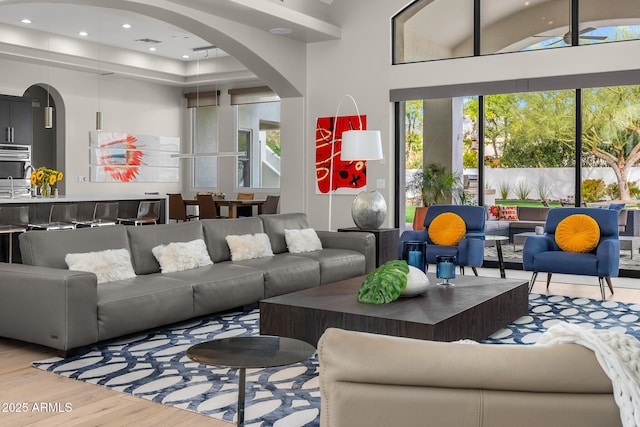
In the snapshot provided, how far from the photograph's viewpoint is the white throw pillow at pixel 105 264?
4.41m

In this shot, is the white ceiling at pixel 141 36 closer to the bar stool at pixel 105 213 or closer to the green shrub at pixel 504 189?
the bar stool at pixel 105 213

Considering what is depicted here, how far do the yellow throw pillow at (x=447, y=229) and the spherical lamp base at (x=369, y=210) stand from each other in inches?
22.2

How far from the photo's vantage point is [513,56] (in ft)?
24.8

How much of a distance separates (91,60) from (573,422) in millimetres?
10875

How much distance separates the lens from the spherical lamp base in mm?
6785

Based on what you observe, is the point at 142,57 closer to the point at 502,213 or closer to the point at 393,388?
the point at 502,213

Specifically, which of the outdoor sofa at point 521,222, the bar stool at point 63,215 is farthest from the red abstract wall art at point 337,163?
the bar stool at point 63,215

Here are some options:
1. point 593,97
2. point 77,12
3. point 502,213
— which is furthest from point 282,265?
point 77,12

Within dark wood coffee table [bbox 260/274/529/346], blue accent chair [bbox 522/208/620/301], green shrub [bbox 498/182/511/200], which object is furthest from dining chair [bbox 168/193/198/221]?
dark wood coffee table [bbox 260/274/529/346]

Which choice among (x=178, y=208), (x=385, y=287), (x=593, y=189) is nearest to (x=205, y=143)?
(x=178, y=208)

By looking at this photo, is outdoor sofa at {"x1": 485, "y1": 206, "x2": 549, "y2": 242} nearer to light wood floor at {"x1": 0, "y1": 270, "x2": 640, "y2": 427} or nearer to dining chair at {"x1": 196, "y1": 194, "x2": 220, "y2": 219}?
dining chair at {"x1": 196, "y1": 194, "x2": 220, "y2": 219}

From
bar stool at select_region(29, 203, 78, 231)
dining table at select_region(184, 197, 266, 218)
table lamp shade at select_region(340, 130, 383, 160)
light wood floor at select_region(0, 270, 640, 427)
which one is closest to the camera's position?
light wood floor at select_region(0, 270, 640, 427)

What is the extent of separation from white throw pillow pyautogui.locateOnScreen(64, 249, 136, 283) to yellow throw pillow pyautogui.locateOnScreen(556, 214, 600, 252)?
155 inches

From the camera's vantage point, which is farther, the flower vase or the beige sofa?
the flower vase
